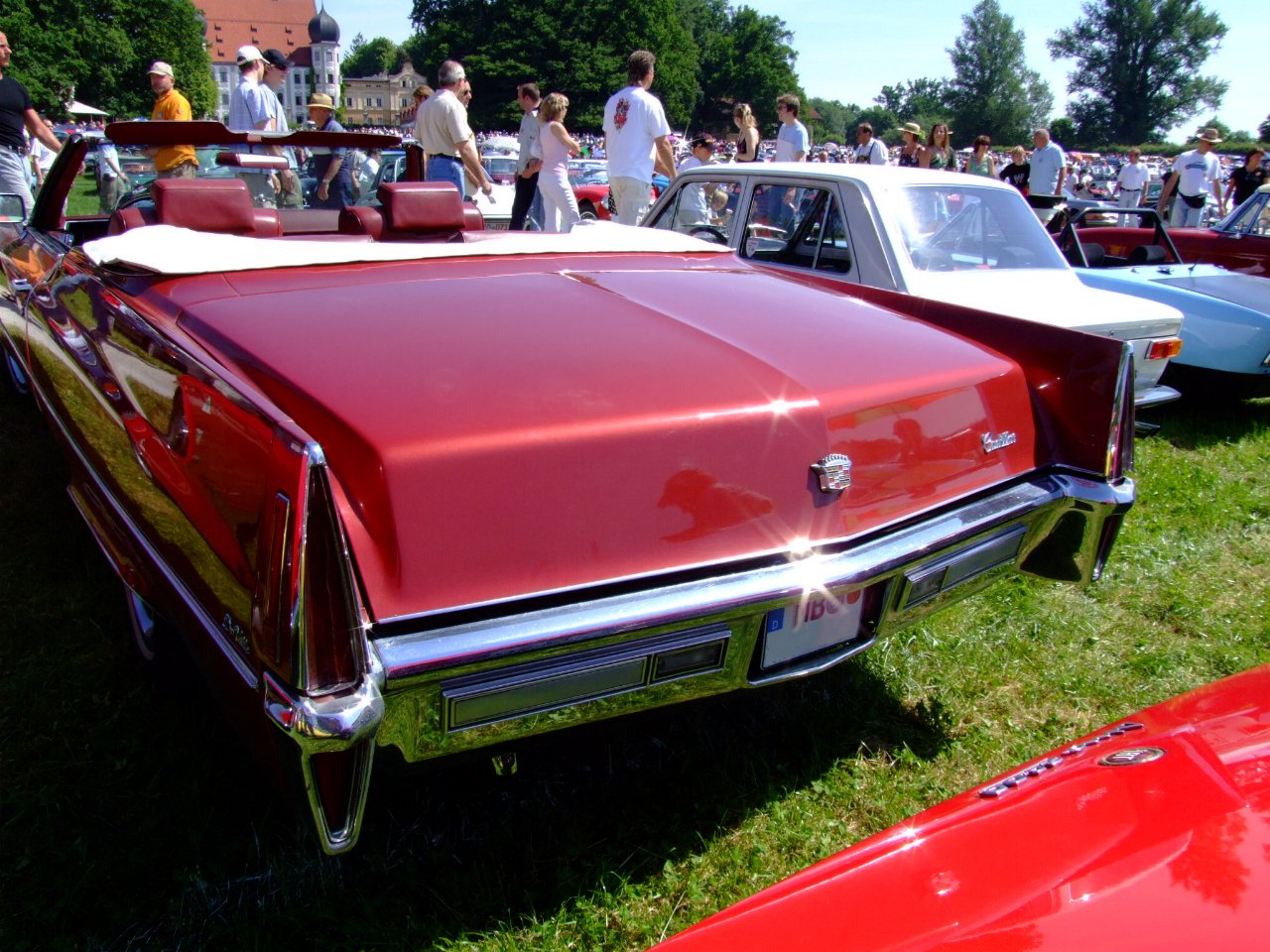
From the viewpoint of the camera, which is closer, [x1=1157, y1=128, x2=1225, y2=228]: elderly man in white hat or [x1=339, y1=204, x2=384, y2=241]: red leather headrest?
[x1=339, y1=204, x2=384, y2=241]: red leather headrest

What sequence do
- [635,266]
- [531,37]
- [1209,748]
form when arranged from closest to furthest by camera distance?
1. [1209,748]
2. [635,266]
3. [531,37]

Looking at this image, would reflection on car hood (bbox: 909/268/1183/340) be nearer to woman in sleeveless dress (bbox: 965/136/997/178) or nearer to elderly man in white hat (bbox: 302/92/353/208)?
elderly man in white hat (bbox: 302/92/353/208)

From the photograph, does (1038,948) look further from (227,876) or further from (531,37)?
(531,37)

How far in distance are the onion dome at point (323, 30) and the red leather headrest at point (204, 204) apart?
102190 mm

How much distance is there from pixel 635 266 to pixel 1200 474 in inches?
133

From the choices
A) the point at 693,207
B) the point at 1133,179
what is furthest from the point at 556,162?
the point at 1133,179

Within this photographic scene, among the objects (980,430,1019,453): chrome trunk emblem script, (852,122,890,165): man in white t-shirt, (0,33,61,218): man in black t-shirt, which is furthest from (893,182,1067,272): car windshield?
(852,122,890,165): man in white t-shirt

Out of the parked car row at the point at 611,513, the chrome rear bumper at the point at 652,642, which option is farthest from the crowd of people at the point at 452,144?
the chrome rear bumper at the point at 652,642

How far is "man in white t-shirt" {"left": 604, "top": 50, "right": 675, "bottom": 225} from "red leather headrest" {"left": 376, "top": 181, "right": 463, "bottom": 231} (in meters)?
3.94

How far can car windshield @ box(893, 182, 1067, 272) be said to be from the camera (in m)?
4.44

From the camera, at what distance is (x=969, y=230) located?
4707mm

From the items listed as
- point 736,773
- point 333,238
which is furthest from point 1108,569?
point 333,238

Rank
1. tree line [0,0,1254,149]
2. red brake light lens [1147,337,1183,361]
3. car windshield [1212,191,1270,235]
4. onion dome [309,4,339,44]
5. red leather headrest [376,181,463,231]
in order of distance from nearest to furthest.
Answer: red leather headrest [376,181,463,231], red brake light lens [1147,337,1183,361], car windshield [1212,191,1270,235], tree line [0,0,1254,149], onion dome [309,4,339,44]

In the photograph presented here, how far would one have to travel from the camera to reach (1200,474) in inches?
184
